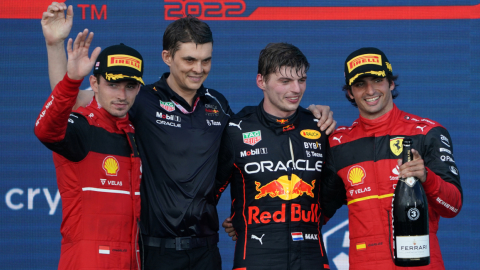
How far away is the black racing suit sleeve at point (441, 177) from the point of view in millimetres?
1995

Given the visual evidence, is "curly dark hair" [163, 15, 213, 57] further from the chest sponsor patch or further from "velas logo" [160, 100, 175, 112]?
the chest sponsor patch

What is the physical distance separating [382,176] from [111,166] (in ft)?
3.61

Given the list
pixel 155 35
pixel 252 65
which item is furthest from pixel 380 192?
pixel 155 35

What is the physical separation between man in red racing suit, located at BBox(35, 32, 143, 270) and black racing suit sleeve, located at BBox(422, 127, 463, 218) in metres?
1.15

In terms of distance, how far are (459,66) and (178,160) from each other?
2.02m

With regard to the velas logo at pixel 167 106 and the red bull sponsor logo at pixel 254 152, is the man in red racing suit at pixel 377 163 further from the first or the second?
the velas logo at pixel 167 106

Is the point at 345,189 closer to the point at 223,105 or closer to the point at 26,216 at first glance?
the point at 223,105

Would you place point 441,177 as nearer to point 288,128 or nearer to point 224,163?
point 288,128

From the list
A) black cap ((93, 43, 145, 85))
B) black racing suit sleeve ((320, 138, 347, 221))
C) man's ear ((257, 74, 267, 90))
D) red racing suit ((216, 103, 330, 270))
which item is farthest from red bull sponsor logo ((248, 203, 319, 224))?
black cap ((93, 43, 145, 85))

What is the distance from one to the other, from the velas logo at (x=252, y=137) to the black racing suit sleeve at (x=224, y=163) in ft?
0.24

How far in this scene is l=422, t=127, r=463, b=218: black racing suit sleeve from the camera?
2.00 m

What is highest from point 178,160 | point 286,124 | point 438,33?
point 438,33

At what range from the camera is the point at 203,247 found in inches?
95.9

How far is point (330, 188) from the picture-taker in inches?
97.9
